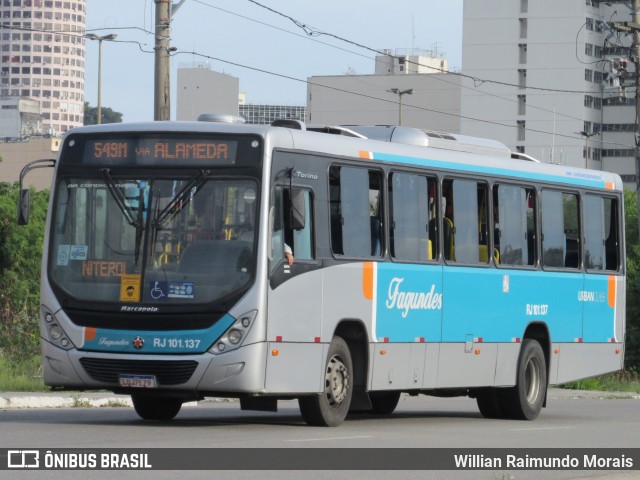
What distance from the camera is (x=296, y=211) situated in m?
16.6

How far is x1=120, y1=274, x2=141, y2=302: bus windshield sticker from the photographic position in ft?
53.6

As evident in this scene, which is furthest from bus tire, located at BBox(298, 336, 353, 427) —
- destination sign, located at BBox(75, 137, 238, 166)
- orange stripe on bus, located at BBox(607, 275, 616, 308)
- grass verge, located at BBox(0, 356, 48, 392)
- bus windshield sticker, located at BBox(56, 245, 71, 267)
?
grass verge, located at BBox(0, 356, 48, 392)

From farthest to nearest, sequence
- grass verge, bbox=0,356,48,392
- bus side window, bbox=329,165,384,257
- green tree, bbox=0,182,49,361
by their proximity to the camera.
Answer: green tree, bbox=0,182,49,361 < grass verge, bbox=0,356,48,392 < bus side window, bbox=329,165,384,257

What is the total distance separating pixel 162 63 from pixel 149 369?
1037cm

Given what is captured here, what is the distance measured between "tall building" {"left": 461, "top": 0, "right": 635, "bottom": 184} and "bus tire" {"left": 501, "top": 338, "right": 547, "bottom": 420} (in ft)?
407

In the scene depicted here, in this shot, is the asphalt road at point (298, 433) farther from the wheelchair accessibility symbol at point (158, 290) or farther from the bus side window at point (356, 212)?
the bus side window at point (356, 212)

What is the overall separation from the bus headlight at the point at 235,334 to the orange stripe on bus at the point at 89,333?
127 cm

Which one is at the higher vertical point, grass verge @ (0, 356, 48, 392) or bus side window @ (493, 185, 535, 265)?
bus side window @ (493, 185, 535, 265)

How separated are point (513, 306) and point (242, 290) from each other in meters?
6.05

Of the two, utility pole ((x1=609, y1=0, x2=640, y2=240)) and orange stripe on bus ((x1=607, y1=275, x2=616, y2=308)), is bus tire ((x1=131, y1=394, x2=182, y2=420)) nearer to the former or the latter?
orange stripe on bus ((x1=607, y1=275, x2=616, y2=308))

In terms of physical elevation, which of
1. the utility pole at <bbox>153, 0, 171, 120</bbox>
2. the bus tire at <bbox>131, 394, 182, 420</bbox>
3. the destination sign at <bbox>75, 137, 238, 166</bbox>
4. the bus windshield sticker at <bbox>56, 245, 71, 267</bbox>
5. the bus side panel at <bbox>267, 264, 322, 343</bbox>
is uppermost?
the utility pole at <bbox>153, 0, 171, 120</bbox>

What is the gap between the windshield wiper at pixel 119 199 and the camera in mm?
16531
